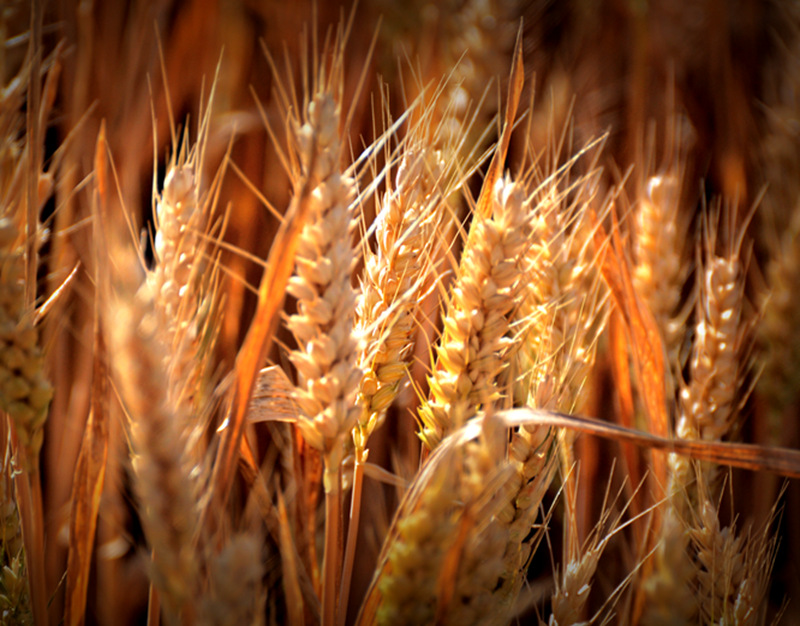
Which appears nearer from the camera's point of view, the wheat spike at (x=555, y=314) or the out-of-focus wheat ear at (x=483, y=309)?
the out-of-focus wheat ear at (x=483, y=309)

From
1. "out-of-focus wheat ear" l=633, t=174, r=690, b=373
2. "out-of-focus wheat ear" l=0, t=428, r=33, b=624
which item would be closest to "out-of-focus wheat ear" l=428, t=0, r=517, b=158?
"out-of-focus wheat ear" l=633, t=174, r=690, b=373

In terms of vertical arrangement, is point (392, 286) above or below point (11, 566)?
above

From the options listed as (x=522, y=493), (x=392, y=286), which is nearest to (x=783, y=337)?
(x=522, y=493)

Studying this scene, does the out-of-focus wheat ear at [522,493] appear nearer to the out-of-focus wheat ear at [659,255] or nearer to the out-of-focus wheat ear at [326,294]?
the out-of-focus wheat ear at [326,294]

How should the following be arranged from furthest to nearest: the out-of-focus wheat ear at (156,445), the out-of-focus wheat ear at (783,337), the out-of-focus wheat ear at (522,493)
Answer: the out-of-focus wheat ear at (783,337), the out-of-focus wheat ear at (522,493), the out-of-focus wheat ear at (156,445)

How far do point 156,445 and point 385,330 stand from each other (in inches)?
10.0

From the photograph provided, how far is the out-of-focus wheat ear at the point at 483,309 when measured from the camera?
0.45m

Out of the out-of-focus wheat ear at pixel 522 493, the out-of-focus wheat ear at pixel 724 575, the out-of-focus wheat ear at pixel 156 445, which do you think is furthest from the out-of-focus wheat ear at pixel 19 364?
the out-of-focus wheat ear at pixel 724 575

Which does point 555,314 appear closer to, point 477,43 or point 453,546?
Result: point 453,546

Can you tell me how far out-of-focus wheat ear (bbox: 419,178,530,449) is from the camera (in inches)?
17.9

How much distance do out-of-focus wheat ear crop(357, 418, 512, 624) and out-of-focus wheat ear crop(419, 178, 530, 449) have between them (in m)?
0.08

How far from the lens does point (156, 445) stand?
313mm

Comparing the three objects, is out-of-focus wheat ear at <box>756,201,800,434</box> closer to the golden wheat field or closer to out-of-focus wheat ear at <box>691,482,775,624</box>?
the golden wheat field

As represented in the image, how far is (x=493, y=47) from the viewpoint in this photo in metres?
0.99
